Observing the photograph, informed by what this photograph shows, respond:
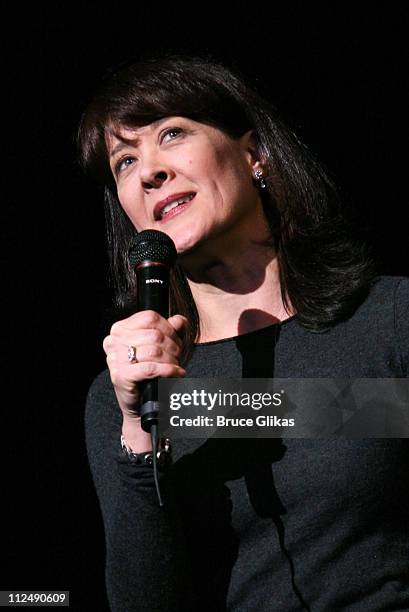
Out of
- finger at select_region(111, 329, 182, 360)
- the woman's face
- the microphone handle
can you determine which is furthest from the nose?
finger at select_region(111, 329, 182, 360)

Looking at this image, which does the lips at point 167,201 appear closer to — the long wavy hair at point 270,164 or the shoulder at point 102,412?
the long wavy hair at point 270,164

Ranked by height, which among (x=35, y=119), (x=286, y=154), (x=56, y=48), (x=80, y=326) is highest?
(x=56, y=48)

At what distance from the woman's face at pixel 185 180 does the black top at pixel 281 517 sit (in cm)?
30

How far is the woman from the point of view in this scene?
1.29 metres

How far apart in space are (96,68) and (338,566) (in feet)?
4.66

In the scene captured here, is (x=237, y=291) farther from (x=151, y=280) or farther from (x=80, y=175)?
(x=80, y=175)

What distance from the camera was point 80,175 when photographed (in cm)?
217

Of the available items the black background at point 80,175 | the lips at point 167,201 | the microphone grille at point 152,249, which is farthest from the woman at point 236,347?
the black background at point 80,175

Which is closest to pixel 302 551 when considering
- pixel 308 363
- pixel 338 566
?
pixel 338 566

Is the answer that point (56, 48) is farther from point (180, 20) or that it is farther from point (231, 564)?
point (231, 564)

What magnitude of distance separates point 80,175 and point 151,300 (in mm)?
1106

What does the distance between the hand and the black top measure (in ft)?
0.71

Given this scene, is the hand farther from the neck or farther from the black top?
the neck

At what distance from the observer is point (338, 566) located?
4.22 ft
